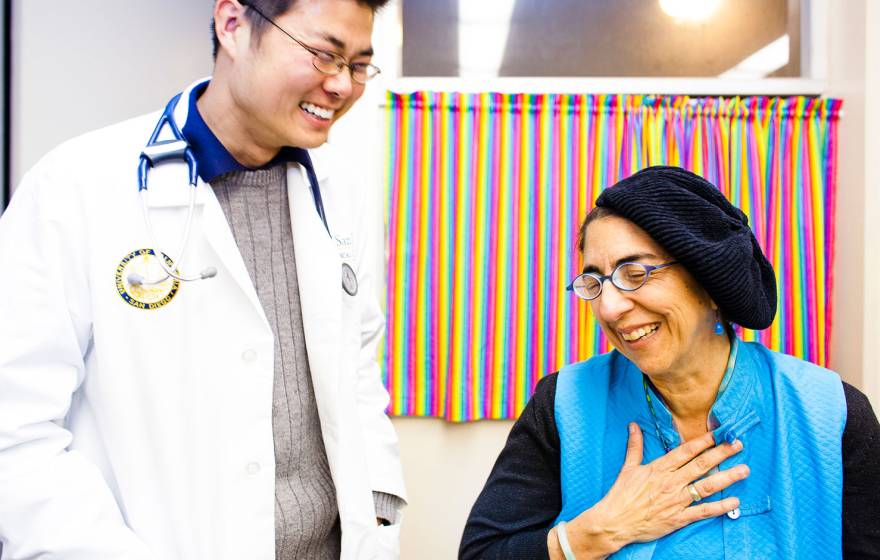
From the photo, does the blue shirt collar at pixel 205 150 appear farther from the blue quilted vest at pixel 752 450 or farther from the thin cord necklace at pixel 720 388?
the thin cord necklace at pixel 720 388

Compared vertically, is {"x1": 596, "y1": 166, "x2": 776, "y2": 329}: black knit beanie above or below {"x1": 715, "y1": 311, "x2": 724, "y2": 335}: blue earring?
above

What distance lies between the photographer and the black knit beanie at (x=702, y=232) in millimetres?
1265

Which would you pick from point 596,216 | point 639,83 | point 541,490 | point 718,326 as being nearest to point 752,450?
point 718,326

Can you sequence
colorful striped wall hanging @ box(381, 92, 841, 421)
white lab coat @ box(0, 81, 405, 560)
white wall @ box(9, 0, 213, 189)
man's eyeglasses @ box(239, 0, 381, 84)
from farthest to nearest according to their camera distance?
colorful striped wall hanging @ box(381, 92, 841, 421)
white wall @ box(9, 0, 213, 189)
man's eyeglasses @ box(239, 0, 381, 84)
white lab coat @ box(0, 81, 405, 560)

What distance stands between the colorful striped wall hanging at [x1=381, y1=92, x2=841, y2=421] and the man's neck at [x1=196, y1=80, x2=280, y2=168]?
99 cm

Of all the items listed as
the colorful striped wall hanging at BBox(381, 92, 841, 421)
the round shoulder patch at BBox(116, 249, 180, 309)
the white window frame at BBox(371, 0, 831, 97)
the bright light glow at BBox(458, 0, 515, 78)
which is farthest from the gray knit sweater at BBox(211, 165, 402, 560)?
the bright light glow at BBox(458, 0, 515, 78)

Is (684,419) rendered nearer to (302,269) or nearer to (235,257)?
(302,269)

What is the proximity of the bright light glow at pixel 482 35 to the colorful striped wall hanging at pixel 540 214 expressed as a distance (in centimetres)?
24

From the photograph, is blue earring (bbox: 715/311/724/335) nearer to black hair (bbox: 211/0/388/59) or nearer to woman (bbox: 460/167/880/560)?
woman (bbox: 460/167/880/560)

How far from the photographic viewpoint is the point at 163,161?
48.6 inches

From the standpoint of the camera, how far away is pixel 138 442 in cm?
117

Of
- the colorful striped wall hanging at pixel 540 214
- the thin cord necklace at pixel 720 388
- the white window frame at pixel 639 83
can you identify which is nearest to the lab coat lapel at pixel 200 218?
the thin cord necklace at pixel 720 388

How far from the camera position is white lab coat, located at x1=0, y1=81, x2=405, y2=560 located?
1.07 m

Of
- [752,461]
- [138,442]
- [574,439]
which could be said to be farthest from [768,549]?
[138,442]
